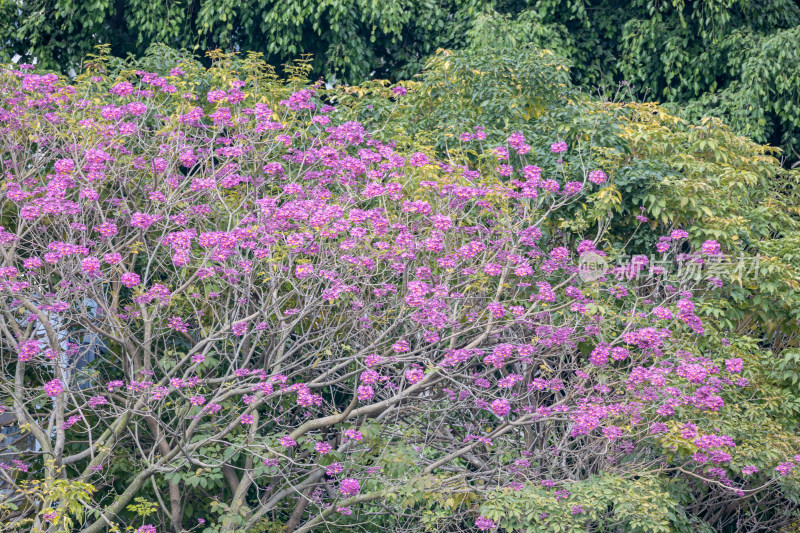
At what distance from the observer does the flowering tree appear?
5.67m

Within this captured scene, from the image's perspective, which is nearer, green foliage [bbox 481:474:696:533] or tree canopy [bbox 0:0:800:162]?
green foliage [bbox 481:474:696:533]

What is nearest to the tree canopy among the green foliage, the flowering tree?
the flowering tree

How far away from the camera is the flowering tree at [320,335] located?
5.67m

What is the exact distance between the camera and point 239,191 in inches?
259

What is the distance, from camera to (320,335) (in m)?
6.20

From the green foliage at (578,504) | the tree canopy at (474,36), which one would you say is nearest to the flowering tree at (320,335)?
the green foliage at (578,504)

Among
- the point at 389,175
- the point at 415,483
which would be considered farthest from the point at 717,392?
the point at 389,175

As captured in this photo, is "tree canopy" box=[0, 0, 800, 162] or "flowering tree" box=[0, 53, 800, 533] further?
"tree canopy" box=[0, 0, 800, 162]

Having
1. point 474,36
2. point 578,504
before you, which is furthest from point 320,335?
point 474,36

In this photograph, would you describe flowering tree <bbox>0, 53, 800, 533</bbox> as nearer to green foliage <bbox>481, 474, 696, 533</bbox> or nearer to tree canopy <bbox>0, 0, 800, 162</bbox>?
green foliage <bbox>481, 474, 696, 533</bbox>

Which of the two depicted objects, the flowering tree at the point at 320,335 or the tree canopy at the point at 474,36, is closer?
the flowering tree at the point at 320,335

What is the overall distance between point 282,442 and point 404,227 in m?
1.46

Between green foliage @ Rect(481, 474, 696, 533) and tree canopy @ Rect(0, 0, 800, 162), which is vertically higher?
tree canopy @ Rect(0, 0, 800, 162)

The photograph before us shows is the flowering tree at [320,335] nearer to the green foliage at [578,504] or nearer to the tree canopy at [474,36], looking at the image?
the green foliage at [578,504]
